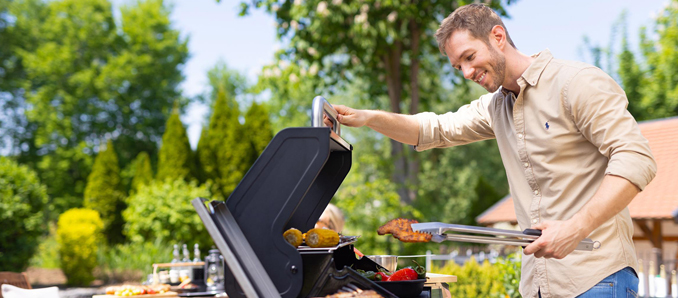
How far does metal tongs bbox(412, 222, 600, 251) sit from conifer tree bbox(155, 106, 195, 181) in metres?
11.4

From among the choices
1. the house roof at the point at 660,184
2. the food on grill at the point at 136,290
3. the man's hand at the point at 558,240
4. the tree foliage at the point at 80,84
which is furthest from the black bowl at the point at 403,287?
the tree foliage at the point at 80,84

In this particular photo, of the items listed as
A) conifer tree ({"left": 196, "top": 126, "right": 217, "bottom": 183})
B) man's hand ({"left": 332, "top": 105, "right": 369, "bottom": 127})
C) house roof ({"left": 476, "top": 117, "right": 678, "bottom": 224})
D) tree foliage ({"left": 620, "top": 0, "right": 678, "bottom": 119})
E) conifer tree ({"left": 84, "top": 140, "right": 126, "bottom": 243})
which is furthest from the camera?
tree foliage ({"left": 620, "top": 0, "right": 678, "bottom": 119})

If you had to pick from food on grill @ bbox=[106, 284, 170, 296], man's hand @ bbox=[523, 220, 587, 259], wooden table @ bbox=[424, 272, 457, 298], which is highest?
man's hand @ bbox=[523, 220, 587, 259]

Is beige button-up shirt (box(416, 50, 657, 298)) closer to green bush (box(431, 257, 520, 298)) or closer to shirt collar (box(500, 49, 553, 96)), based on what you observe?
shirt collar (box(500, 49, 553, 96))

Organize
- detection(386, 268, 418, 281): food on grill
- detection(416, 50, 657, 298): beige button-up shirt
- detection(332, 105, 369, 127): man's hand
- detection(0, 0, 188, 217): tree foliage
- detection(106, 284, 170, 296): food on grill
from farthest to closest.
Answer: detection(0, 0, 188, 217): tree foliage < detection(106, 284, 170, 296): food on grill < detection(332, 105, 369, 127): man's hand < detection(386, 268, 418, 281): food on grill < detection(416, 50, 657, 298): beige button-up shirt

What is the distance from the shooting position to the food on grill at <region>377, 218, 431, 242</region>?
4.72ft

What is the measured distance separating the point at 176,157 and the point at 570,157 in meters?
11.6

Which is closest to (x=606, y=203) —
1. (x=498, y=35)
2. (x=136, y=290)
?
(x=498, y=35)

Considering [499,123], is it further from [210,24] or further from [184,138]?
[210,24]

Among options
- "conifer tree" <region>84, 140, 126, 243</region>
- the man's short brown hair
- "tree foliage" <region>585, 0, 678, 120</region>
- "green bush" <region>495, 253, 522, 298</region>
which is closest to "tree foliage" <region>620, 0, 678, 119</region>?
"tree foliage" <region>585, 0, 678, 120</region>

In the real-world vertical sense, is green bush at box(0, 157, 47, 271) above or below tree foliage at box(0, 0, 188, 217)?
below

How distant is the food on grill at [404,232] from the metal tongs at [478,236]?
26mm

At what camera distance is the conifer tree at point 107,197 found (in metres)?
13.8

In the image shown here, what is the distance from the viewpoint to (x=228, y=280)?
1.34 m
